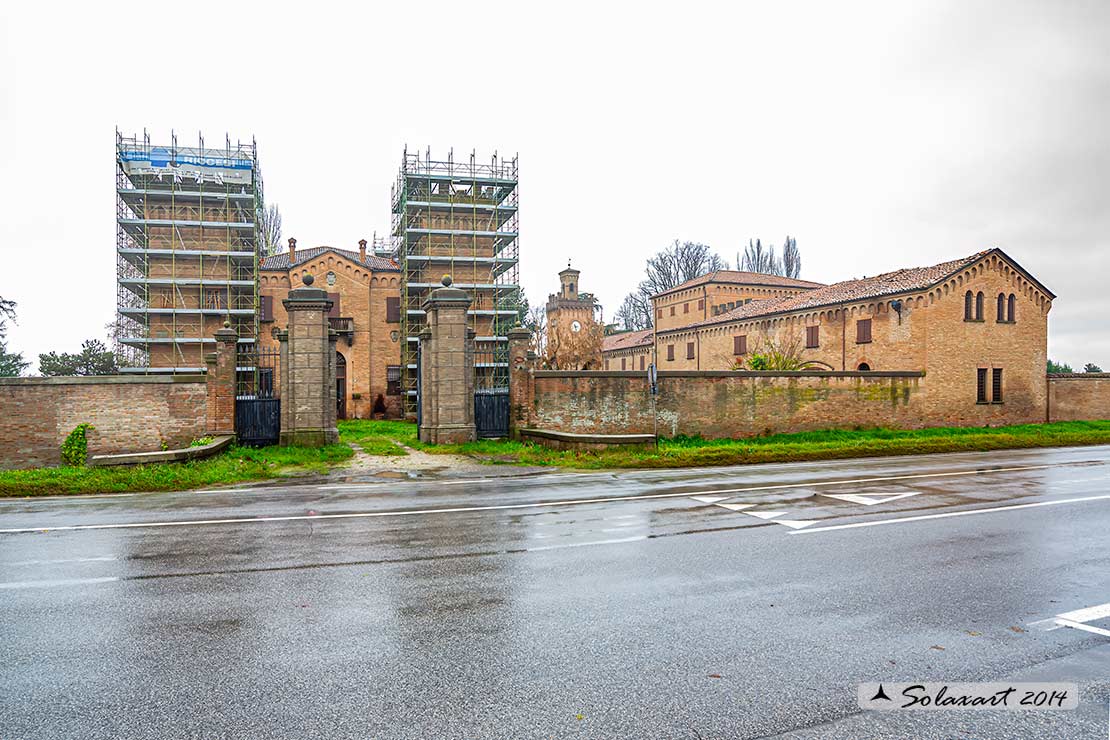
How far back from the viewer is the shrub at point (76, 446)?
18.6 metres

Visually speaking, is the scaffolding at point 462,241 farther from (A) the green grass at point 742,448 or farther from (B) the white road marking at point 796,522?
(B) the white road marking at point 796,522

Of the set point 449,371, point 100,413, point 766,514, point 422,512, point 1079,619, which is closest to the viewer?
point 1079,619

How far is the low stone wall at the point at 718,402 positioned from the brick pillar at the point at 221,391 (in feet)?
26.0

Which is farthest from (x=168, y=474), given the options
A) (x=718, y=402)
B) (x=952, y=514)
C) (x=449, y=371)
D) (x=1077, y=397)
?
(x=1077, y=397)

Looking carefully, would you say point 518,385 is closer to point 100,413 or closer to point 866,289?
point 100,413

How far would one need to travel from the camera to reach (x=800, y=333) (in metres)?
37.7

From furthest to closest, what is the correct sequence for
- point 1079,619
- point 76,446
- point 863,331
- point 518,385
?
point 863,331
point 518,385
point 76,446
point 1079,619

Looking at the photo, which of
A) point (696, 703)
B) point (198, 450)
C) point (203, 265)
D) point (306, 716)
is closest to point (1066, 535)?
point (696, 703)

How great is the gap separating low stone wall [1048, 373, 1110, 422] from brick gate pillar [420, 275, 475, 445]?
102 ft

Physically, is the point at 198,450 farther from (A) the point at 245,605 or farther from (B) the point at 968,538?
(B) the point at 968,538

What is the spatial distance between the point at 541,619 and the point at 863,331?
3255 centimetres

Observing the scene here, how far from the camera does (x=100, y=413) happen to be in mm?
19172

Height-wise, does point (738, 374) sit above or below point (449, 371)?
below

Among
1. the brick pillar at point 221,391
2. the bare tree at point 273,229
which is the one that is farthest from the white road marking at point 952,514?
the bare tree at point 273,229
